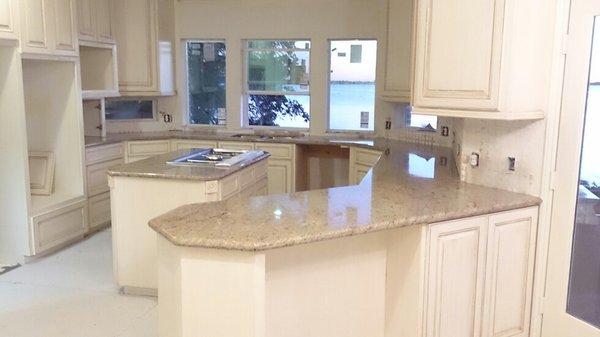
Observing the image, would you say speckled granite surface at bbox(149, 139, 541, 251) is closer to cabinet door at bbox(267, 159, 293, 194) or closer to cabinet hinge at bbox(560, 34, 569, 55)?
cabinet hinge at bbox(560, 34, 569, 55)

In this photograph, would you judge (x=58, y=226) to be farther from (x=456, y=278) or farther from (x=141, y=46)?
(x=456, y=278)

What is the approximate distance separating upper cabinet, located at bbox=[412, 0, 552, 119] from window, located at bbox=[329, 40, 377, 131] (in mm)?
3160

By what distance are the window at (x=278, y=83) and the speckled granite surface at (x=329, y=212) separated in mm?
3144

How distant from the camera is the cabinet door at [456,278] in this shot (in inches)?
102

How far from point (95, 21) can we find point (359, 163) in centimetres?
301

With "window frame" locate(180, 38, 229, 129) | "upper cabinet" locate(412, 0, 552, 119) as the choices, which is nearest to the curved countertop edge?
"upper cabinet" locate(412, 0, 552, 119)

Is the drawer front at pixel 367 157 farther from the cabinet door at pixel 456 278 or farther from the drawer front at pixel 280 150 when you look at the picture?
the cabinet door at pixel 456 278

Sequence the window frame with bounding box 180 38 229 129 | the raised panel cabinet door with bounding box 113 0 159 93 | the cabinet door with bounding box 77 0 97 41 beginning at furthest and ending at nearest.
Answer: the window frame with bounding box 180 38 229 129
the raised panel cabinet door with bounding box 113 0 159 93
the cabinet door with bounding box 77 0 97 41

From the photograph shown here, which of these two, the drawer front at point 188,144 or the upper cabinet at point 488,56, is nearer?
the upper cabinet at point 488,56

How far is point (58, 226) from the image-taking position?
15.0ft

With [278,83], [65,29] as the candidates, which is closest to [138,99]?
[278,83]

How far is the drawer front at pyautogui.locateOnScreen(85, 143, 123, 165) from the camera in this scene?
5.07 meters

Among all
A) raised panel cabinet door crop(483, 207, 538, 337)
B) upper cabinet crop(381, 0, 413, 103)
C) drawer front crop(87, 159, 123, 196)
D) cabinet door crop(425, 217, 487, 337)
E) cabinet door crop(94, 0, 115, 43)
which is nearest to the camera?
cabinet door crop(425, 217, 487, 337)

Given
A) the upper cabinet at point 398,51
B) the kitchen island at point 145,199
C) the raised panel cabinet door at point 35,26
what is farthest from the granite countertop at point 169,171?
the upper cabinet at point 398,51
